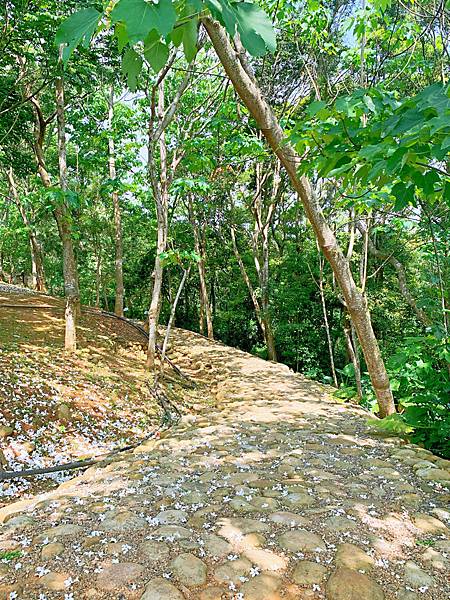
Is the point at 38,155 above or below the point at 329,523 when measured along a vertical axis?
above

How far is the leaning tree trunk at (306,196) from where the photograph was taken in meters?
2.56

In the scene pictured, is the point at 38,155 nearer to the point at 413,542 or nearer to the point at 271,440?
the point at 271,440

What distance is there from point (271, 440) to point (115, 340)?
5095 millimetres

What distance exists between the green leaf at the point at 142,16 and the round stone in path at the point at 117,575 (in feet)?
6.63

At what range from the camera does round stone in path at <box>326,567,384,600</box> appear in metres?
1.78

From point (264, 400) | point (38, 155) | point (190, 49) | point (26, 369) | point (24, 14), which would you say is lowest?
point (264, 400)

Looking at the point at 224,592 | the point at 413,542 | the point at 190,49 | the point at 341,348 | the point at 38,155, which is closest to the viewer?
the point at 190,49

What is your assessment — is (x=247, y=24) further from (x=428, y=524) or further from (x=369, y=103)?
(x=428, y=524)

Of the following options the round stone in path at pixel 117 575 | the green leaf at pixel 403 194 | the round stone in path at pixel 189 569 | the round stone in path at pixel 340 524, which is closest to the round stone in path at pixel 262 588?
the round stone in path at pixel 189 569

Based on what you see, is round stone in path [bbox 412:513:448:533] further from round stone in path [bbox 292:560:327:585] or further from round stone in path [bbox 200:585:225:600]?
round stone in path [bbox 200:585:225:600]

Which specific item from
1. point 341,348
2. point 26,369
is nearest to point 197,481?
point 26,369

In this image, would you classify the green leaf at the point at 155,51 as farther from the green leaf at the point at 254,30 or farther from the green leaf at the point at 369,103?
the green leaf at the point at 369,103

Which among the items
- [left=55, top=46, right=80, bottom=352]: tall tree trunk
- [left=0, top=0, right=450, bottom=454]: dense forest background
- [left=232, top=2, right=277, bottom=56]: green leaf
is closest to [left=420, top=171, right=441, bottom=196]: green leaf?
[left=0, top=0, right=450, bottom=454]: dense forest background

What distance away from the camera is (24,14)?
4.93 metres
